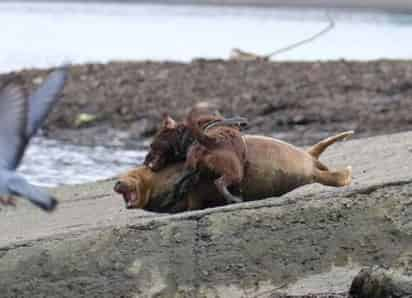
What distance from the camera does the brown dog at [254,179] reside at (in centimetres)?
474

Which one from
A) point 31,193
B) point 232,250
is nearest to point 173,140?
point 232,250

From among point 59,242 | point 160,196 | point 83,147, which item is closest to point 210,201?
point 160,196

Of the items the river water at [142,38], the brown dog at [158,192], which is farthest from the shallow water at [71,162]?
the brown dog at [158,192]

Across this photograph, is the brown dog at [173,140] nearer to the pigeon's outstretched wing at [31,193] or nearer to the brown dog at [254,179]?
the brown dog at [254,179]

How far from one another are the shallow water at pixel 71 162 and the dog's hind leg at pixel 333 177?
456 centimetres

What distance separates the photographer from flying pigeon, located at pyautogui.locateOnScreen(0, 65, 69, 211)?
3828 millimetres

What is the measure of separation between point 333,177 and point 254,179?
344mm

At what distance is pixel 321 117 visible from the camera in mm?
12188

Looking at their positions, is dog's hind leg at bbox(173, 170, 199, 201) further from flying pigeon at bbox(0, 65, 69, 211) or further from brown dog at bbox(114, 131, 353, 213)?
flying pigeon at bbox(0, 65, 69, 211)

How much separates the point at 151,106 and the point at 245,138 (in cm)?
856

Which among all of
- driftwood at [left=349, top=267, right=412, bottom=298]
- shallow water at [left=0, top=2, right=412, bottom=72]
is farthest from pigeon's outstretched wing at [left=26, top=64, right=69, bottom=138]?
shallow water at [left=0, top=2, right=412, bottom=72]

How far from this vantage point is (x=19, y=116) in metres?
3.87

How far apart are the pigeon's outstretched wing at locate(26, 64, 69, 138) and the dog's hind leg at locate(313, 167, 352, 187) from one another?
1.36 metres

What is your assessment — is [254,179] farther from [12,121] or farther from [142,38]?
[142,38]
